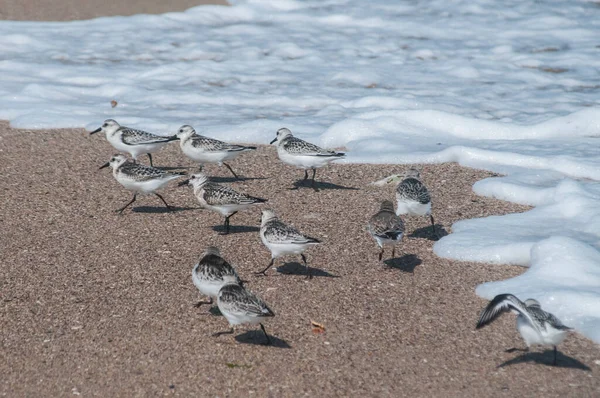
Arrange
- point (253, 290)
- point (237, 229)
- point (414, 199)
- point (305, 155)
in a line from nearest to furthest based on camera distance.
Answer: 1. point (253, 290)
2. point (414, 199)
3. point (237, 229)
4. point (305, 155)

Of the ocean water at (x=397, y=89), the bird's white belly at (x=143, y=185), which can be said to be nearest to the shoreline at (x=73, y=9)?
the ocean water at (x=397, y=89)

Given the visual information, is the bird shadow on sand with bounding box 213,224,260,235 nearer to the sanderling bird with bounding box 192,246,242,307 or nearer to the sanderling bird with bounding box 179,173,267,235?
the sanderling bird with bounding box 179,173,267,235

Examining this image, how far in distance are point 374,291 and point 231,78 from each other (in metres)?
9.51

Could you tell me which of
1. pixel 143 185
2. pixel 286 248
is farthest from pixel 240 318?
pixel 143 185

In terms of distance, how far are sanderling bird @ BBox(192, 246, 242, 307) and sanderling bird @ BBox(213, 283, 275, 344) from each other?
0.71 feet

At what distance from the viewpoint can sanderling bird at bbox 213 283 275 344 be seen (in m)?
5.13

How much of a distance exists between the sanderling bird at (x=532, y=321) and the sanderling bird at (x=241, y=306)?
1418 mm

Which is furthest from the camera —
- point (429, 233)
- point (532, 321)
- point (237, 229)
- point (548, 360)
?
point (237, 229)

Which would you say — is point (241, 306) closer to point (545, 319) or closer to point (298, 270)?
point (298, 270)

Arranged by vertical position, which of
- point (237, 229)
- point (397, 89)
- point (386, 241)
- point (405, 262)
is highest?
point (386, 241)

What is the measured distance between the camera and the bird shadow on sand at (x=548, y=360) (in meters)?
5.17

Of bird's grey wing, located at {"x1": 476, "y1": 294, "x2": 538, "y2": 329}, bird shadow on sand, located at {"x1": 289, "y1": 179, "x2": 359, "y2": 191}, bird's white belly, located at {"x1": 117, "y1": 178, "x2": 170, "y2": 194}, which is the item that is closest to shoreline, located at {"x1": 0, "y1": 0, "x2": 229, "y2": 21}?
bird shadow on sand, located at {"x1": 289, "y1": 179, "x2": 359, "y2": 191}

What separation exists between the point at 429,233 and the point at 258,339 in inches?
110

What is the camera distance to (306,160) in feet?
29.4
